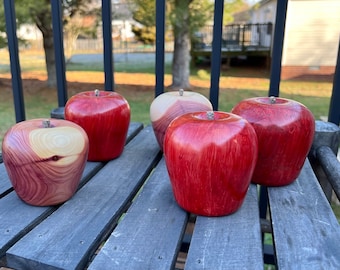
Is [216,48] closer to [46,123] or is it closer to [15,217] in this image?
[46,123]

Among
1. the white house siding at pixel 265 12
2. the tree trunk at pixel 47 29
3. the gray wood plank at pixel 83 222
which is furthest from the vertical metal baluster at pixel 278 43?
the white house siding at pixel 265 12

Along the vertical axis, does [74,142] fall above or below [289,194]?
above

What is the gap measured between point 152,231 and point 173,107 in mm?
346

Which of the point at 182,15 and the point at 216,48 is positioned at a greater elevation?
the point at 182,15

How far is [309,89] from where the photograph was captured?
7.14m

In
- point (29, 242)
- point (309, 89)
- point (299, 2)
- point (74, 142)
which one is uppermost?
point (299, 2)

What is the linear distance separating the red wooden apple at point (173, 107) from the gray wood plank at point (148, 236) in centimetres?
19

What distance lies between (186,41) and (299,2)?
10.0 feet

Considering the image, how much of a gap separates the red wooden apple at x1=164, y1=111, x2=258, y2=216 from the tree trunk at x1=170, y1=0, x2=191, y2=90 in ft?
14.2

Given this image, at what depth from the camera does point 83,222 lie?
0.64 meters

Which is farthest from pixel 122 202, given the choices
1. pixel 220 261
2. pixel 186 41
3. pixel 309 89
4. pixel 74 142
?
pixel 309 89

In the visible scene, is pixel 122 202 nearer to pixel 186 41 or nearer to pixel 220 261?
pixel 220 261

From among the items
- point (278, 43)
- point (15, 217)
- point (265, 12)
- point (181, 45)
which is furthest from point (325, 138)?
point (265, 12)

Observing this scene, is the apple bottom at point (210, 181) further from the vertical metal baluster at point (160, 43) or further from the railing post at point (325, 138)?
the vertical metal baluster at point (160, 43)
